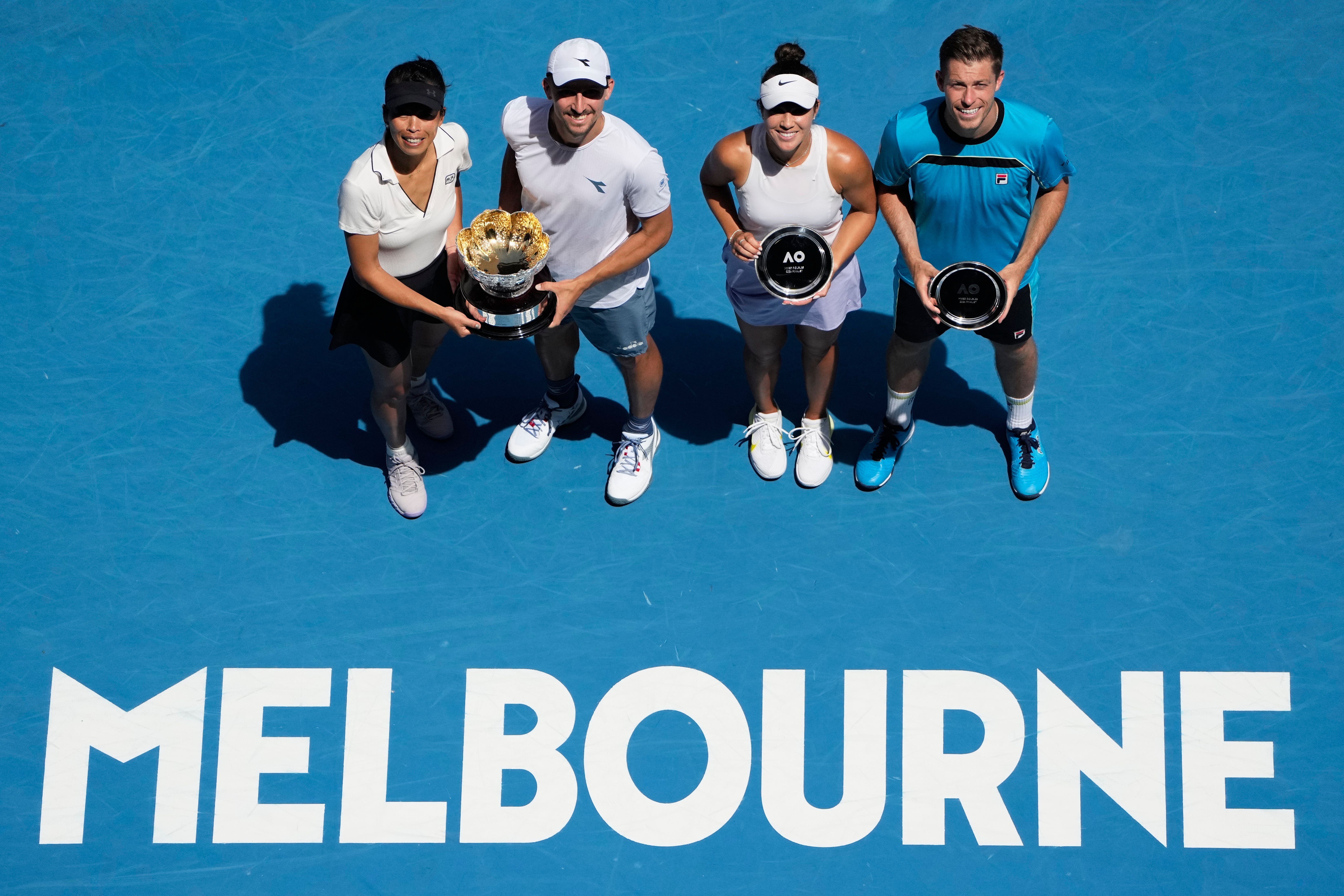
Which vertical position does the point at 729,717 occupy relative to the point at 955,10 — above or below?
below

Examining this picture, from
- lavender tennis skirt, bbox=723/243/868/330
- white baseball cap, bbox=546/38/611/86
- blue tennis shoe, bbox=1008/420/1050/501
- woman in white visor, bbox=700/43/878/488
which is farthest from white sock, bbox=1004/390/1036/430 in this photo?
white baseball cap, bbox=546/38/611/86

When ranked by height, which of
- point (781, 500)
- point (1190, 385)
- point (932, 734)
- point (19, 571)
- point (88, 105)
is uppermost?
point (88, 105)

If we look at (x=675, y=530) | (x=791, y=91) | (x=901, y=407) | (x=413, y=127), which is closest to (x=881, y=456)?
(x=901, y=407)

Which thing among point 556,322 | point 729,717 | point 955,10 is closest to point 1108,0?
point 955,10

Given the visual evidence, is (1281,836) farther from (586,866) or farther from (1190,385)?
(586,866)

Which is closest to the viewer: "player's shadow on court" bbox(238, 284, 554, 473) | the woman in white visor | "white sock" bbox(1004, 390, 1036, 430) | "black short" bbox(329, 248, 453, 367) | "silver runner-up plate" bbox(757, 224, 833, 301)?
the woman in white visor

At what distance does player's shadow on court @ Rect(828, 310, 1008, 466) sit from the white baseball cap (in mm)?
2357

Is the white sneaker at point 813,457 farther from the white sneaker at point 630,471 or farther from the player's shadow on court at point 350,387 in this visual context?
the player's shadow on court at point 350,387

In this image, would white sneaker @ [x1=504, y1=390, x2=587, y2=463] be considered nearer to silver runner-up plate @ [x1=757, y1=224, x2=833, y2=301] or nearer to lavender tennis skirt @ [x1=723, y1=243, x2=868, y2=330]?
lavender tennis skirt @ [x1=723, y1=243, x2=868, y2=330]

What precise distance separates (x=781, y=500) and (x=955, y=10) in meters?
3.30

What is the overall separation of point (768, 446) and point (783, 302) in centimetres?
107

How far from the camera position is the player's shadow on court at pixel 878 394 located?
21.1ft

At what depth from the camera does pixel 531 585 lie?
6.02 metres

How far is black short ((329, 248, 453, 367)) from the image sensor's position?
537cm
